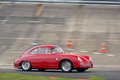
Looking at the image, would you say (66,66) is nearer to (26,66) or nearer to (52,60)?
(52,60)

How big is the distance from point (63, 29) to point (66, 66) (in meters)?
13.3

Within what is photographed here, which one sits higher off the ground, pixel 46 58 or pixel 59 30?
pixel 59 30

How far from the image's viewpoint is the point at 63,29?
3005 cm

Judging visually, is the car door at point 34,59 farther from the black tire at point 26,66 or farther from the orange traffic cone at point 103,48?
the orange traffic cone at point 103,48

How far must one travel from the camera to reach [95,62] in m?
22.4

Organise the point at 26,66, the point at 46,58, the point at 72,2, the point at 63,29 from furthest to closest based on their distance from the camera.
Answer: the point at 72,2
the point at 63,29
the point at 26,66
the point at 46,58

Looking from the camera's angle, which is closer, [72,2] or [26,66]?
[26,66]

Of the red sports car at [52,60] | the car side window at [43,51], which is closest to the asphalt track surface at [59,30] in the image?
the red sports car at [52,60]

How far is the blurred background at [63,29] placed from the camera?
81.7 feet

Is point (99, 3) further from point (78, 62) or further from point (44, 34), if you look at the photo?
point (78, 62)

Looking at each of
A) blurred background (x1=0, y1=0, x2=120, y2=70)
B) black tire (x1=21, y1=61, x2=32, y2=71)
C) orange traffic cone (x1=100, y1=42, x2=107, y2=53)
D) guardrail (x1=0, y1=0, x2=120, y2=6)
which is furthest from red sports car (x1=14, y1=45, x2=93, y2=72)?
guardrail (x1=0, y1=0, x2=120, y2=6)

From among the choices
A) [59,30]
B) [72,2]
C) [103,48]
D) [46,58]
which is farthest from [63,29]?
[46,58]

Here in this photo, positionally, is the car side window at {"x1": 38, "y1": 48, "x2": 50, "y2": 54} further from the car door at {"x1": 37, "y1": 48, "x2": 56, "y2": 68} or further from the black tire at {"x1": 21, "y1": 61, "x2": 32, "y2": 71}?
the black tire at {"x1": 21, "y1": 61, "x2": 32, "y2": 71}

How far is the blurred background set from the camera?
24.9m
